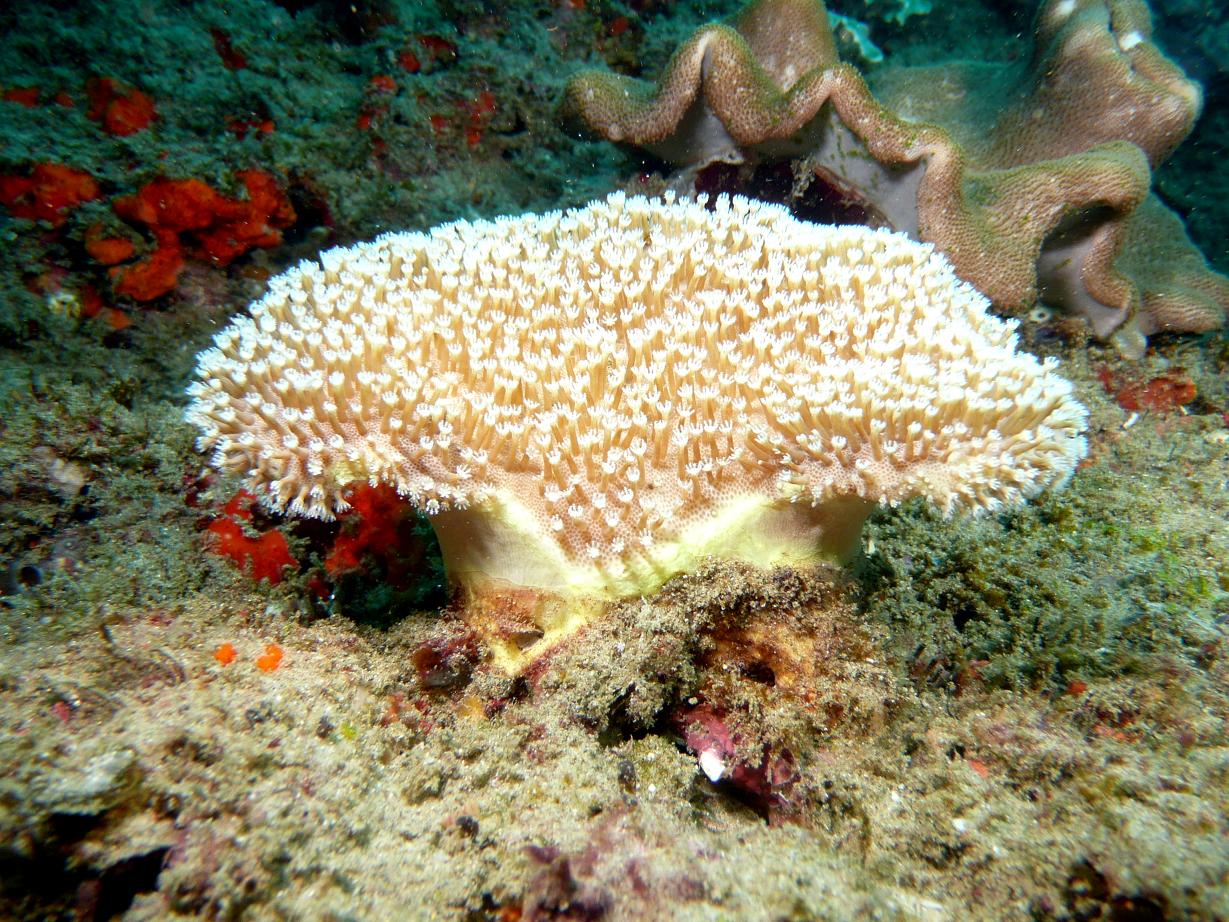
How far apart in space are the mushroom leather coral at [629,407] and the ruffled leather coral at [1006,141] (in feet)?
5.84

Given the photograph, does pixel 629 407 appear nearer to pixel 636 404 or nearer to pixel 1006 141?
pixel 636 404

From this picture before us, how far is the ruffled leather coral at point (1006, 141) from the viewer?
12.9 feet

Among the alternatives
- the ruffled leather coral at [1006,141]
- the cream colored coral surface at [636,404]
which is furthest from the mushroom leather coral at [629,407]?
the ruffled leather coral at [1006,141]

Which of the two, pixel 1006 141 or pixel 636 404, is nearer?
pixel 636 404

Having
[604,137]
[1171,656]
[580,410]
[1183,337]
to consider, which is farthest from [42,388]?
[1183,337]

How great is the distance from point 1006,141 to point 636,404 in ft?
15.6

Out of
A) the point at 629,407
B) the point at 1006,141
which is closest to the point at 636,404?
the point at 629,407

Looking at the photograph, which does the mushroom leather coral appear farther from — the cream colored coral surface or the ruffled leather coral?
the ruffled leather coral

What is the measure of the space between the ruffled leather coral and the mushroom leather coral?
5.84 ft

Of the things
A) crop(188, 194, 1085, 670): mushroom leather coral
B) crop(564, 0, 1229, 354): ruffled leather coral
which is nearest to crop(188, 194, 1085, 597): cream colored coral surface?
crop(188, 194, 1085, 670): mushroom leather coral

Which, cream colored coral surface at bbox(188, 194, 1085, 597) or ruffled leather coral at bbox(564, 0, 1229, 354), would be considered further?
ruffled leather coral at bbox(564, 0, 1229, 354)

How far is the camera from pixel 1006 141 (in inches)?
194

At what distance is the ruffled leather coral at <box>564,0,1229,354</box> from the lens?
3.94m

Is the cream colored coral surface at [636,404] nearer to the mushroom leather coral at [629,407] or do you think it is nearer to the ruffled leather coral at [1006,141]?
the mushroom leather coral at [629,407]
